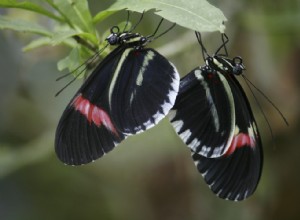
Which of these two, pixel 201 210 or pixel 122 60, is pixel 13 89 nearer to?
pixel 201 210

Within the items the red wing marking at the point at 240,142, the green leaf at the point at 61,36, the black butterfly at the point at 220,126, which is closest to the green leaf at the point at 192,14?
the green leaf at the point at 61,36

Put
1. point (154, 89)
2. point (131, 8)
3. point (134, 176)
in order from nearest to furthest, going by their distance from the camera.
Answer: point (131, 8)
point (154, 89)
point (134, 176)

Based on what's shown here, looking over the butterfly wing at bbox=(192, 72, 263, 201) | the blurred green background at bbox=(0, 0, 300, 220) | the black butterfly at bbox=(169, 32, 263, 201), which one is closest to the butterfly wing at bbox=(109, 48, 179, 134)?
the black butterfly at bbox=(169, 32, 263, 201)

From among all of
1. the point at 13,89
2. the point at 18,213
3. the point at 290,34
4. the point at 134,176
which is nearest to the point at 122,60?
the point at 13,89

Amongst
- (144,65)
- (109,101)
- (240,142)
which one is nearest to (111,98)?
(109,101)

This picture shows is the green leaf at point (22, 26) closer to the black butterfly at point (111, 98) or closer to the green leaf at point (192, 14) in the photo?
the black butterfly at point (111, 98)

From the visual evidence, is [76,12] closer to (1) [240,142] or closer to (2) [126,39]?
(2) [126,39]
